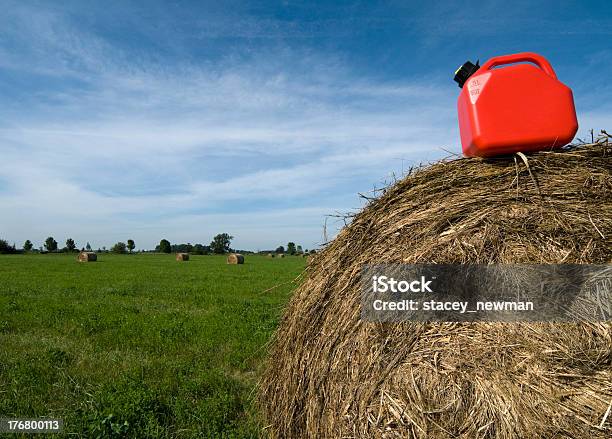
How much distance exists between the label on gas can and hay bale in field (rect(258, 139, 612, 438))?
53cm

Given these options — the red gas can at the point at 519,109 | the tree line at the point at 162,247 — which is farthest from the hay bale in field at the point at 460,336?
the tree line at the point at 162,247

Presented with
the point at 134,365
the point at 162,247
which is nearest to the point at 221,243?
the point at 162,247

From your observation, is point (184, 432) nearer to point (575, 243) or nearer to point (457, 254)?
point (457, 254)

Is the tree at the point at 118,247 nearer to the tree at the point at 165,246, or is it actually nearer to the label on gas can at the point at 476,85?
the tree at the point at 165,246

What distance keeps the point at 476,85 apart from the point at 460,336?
65.6 inches

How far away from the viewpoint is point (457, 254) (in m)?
2.96

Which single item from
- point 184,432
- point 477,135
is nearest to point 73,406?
point 184,432

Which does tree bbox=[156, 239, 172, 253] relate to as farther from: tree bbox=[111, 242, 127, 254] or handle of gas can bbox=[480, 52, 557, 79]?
handle of gas can bbox=[480, 52, 557, 79]

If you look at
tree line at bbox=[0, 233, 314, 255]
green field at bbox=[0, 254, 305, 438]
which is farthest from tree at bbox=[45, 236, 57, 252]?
green field at bbox=[0, 254, 305, 438]

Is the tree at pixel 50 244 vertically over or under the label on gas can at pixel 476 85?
over

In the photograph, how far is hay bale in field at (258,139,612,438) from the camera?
252cm

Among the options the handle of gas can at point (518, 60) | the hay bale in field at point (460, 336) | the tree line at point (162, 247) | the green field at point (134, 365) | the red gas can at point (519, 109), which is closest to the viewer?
the hay bale in field at point (460, 336)

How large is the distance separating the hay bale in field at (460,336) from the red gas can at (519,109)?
0.64 ft

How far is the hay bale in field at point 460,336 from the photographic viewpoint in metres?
2.52
